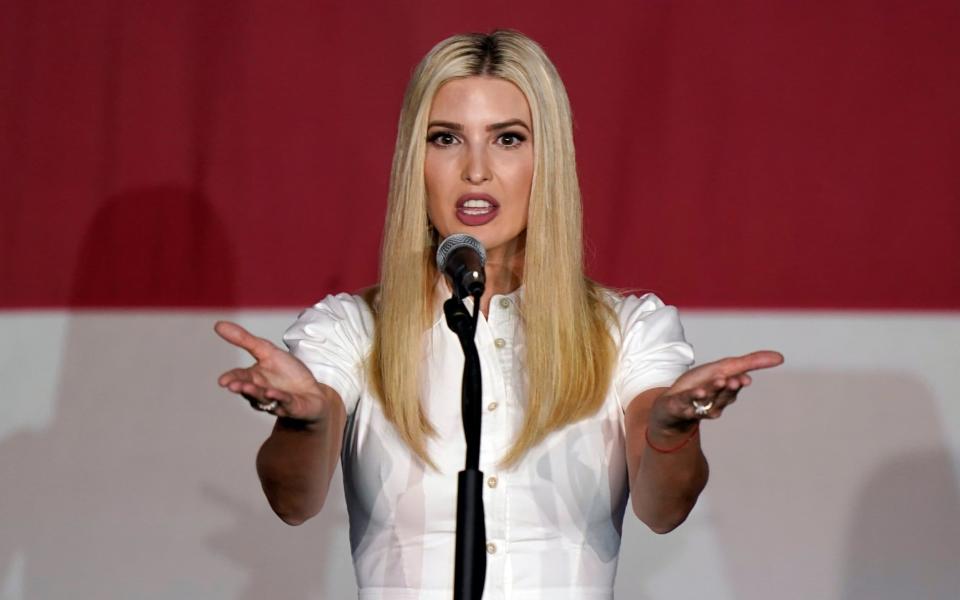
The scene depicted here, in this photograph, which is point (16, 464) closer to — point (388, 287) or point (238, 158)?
point (238, 158)

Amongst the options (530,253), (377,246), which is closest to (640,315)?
(530,253)

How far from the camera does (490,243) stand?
195 centimetres

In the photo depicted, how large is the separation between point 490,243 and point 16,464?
1.45m

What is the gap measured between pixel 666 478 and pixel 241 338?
0.61 m

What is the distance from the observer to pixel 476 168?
191cm

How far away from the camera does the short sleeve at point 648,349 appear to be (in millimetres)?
1871

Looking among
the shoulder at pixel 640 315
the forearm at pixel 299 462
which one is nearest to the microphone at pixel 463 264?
the forearm at pixel 299 462

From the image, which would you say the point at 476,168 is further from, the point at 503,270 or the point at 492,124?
the point at 503,270

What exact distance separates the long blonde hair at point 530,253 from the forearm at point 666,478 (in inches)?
6.8

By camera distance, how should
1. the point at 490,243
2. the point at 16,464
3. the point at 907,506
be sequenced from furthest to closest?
the point at 16,464, the point at 907,506, the point at 490,243

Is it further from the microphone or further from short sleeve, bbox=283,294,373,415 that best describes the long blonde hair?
the microphone

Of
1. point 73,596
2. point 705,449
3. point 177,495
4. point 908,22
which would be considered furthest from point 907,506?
point 73,596

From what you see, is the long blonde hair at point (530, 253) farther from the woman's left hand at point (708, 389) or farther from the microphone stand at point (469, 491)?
the microphone stand at point (469, 491)

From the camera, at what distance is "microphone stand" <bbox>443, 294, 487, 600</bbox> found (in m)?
1.31
